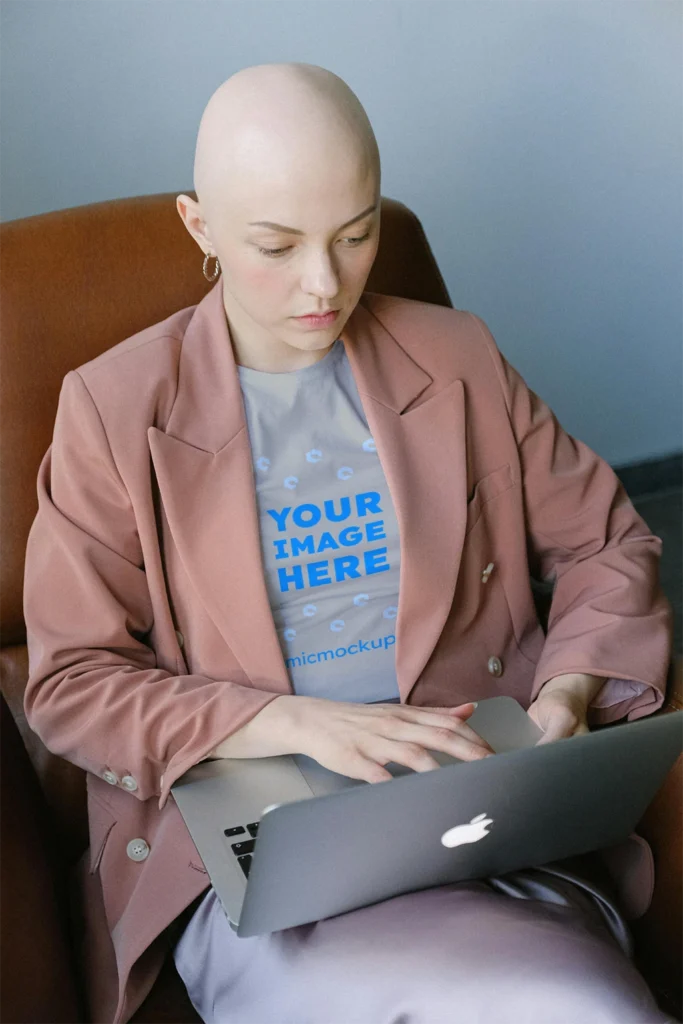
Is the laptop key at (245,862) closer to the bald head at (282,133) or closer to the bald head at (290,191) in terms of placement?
the bald head at (290,191)

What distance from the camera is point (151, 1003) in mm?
1231

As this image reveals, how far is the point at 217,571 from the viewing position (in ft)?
4.24

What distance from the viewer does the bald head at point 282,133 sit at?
1126 millimetres

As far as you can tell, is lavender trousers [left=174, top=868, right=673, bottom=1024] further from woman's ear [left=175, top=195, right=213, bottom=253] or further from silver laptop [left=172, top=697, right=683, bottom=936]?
woman's ear [left=175, top=195, right=213, bottom=253]

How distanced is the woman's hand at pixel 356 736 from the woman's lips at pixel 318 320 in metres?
0.39

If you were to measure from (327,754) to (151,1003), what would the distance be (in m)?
0.33

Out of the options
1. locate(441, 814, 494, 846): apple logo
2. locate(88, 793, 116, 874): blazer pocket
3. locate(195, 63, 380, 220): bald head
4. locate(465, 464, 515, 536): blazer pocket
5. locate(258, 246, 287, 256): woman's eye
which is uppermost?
locate(195, 63, 380, 220): bald head

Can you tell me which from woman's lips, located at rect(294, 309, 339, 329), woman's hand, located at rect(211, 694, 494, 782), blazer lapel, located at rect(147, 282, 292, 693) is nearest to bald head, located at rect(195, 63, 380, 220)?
woman's lips, located at rect(294, 309, 339, 329)

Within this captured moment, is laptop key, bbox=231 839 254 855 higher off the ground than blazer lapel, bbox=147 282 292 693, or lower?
lower

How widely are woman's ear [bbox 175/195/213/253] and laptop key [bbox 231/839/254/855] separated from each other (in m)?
0.62

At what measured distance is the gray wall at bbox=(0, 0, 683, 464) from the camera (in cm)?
181

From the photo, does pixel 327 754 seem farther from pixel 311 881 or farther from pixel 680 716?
pixel 680 716

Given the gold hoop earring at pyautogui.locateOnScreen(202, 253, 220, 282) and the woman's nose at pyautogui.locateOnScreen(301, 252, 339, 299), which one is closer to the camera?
the woman's nose at pyautogui.locateOnScreen(301, 252, 339, 299)

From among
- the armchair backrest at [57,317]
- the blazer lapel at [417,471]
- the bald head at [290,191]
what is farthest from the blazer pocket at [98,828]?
the bald head at [290,191]
